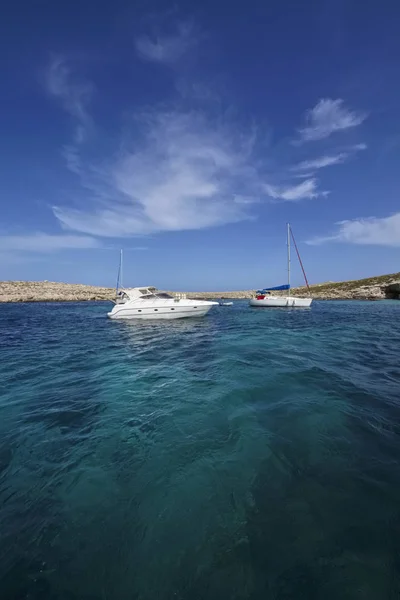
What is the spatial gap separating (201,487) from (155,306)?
82.6 feet

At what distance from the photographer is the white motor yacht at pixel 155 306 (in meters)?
29.5

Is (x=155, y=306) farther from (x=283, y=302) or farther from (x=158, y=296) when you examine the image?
(x=283, y=302)

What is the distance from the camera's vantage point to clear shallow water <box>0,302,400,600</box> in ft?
11.0

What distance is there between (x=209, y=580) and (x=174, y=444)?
3.05 meters

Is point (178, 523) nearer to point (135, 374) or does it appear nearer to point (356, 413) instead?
point (356, 413)

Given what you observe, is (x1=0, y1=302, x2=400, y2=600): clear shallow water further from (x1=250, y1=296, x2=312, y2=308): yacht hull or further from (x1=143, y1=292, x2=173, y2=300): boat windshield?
(x1=250, y1=296, x2=312, y2=308): yacht hull

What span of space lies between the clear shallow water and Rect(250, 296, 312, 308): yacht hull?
1486 inches

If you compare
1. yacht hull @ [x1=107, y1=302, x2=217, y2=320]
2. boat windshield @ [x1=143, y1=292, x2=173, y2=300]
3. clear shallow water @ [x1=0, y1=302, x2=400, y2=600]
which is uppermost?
boat windshield @ [x1=143, y1=292, x2=173, y2=300]

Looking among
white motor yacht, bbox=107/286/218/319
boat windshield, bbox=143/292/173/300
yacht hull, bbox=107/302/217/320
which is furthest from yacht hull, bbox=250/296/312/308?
boat windshield, bbox=143/292/173/300

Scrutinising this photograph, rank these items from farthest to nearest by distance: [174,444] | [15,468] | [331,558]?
[174,444] → [15,468] → [331,558]

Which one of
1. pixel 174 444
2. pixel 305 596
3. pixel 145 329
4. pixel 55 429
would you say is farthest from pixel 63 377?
pixel 145 329

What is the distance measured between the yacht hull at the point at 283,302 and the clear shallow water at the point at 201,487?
124 feet

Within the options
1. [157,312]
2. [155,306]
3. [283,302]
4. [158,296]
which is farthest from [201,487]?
[283,302]

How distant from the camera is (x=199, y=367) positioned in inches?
489
